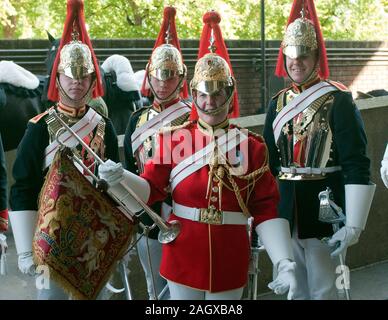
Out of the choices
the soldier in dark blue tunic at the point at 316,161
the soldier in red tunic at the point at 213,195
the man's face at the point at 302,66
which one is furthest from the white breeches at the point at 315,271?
the man's face at the point at 302,66

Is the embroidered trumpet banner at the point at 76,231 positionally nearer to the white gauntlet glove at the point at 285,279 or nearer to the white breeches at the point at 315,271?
the white gauntlet glove at the point at 285,279

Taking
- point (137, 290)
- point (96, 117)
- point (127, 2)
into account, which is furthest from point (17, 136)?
point (127, 2)

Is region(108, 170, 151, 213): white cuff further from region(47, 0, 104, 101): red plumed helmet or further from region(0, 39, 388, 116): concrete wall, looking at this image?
region(0, 39, 388, 116): concrete wall

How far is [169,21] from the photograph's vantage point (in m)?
6.38

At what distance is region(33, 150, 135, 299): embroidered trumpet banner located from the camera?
4.66 meters

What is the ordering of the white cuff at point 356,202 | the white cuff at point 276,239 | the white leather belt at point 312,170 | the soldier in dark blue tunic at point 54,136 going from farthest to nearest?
the white leather belt at point 312,170
the white cuff at point 356,202
the soldier in dark blue tunic at point 54,136
the white cuff at point 276,239

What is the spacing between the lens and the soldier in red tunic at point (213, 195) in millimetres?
4652

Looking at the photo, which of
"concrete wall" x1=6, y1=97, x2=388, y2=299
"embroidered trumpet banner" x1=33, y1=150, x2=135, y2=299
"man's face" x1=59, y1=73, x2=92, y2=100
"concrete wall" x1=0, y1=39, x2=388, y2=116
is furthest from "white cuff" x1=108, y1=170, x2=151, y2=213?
"concrete wall" x1=0, y1=39, x2=388, y2=116

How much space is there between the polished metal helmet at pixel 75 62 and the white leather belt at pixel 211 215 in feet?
3.52

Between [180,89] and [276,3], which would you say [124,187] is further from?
[276,3]

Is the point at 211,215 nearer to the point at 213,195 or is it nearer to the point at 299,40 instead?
the point at 213,195

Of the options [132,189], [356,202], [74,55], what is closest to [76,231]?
[132,189]

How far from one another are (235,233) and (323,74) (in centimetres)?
139

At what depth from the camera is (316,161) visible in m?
5.50
